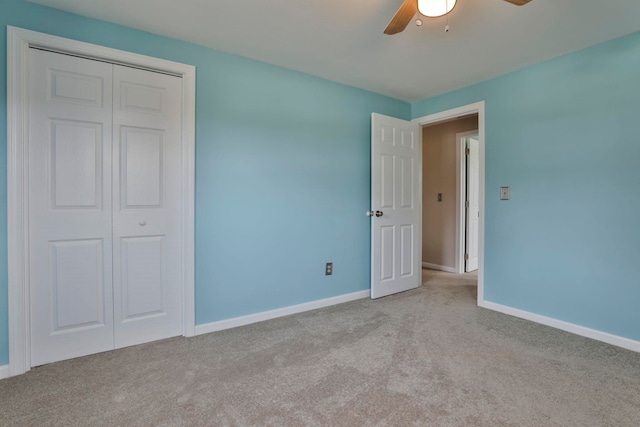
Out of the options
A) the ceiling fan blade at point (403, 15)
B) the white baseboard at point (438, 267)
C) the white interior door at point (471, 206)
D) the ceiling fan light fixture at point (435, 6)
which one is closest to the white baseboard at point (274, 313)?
the white baseboard at point (438, 267)

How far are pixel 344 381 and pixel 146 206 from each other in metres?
1.83

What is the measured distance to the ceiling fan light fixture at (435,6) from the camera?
1593 millimetres

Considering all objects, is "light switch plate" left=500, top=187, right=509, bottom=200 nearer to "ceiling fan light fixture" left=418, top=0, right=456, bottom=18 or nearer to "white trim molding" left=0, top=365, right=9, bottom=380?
"ceiling fan light fixture" left=418, top=0, right=456, bottom=18

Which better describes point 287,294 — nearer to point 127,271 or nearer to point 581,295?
point 127,271

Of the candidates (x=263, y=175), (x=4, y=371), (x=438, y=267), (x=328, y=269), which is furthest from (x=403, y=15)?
(x=438, y=267)

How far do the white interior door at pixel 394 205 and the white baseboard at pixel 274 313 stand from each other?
277 millimetres

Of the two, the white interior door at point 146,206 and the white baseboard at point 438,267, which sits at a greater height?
the white interior door at point 146,206

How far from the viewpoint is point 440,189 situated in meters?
4.81

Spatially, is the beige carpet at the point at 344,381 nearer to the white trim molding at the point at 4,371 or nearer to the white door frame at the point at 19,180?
the white trim molding at the point at 4,371

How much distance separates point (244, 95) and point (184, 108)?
504 millimetres

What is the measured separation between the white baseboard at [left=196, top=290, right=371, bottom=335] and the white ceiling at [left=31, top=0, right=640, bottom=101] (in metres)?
2.22

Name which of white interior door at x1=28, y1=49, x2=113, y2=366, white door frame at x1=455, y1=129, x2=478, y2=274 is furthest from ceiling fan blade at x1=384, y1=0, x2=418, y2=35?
white door frame at x1=455, y1=129, x2=478, y2=274

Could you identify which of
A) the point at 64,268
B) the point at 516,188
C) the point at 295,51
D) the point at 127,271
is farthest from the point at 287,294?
the point at 516,188

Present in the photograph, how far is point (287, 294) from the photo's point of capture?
2.84m
